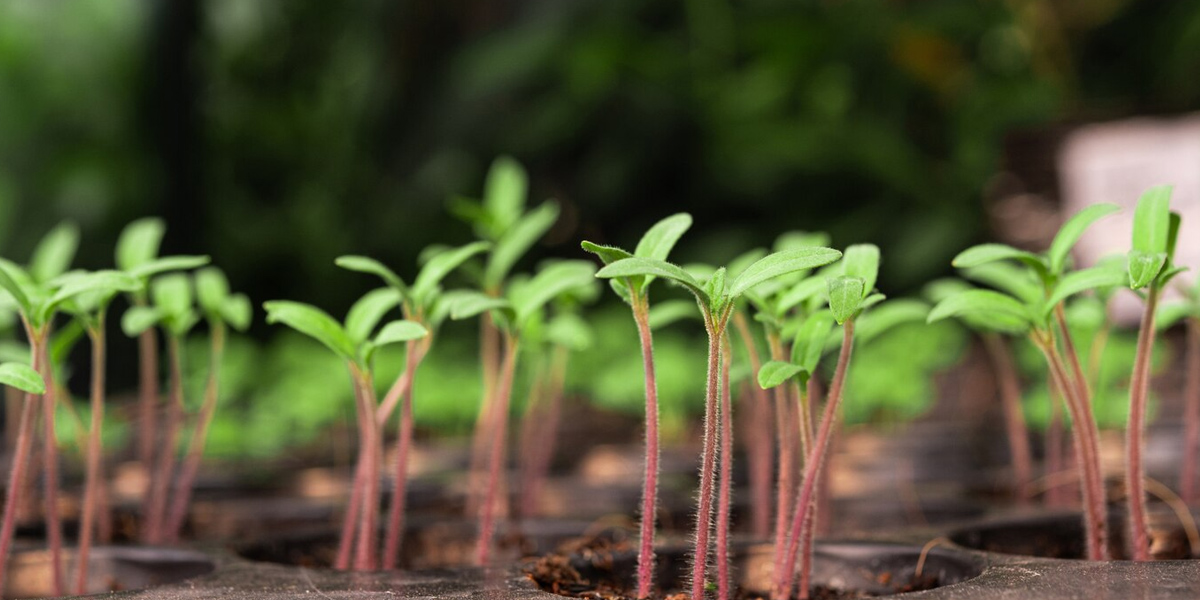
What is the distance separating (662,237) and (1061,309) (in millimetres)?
300

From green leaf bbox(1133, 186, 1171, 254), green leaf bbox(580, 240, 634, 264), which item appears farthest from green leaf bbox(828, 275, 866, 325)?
green leaf bbox(1133, 186, 1171, 254)

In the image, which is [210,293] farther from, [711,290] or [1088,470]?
[1088,470]

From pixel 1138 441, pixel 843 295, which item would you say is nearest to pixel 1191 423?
pixel 1138 441

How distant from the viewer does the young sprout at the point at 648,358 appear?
0.66 meters

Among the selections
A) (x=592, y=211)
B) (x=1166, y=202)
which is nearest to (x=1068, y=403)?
(x=1166, y=202)

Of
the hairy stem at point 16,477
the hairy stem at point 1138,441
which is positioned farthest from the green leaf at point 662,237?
the hairy stem at point 16,477

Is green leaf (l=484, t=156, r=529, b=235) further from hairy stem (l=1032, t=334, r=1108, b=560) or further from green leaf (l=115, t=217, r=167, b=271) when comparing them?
hairy stem (l=1032, t=334, r=1108, b=560)

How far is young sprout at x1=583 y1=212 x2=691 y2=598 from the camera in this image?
66 cm

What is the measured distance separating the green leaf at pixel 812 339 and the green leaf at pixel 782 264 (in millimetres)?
111

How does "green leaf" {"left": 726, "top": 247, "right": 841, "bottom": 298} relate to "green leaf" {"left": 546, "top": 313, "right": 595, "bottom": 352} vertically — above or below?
below

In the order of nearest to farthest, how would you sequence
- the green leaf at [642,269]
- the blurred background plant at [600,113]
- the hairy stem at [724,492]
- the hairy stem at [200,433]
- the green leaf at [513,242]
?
the green leaf at [642,269]
the hairy stem at [724,492]
the green leaf at [513,242]
the hairy stem at [200,433]
the blurred background plant at [600,113]

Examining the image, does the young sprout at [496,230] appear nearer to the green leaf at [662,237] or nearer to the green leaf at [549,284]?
the green leaf at [549,284]

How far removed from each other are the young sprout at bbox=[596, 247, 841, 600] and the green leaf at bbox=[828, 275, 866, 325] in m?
0.02

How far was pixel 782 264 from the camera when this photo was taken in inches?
23.3
